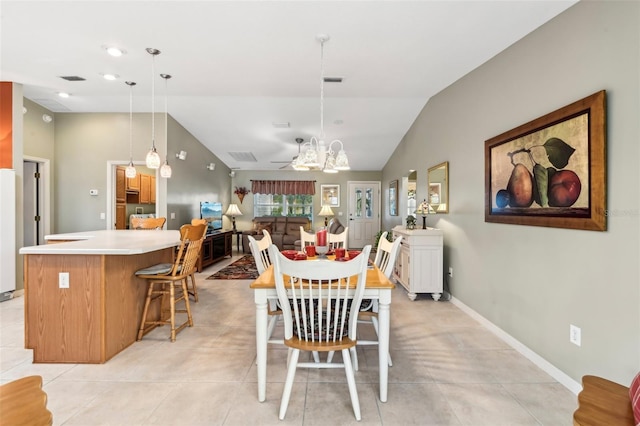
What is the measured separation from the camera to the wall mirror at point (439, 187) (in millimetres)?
3932

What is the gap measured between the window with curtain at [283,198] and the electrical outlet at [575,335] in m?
7.23

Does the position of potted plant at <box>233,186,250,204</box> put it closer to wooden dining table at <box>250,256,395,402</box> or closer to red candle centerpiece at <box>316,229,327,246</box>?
red candle centerpiece at <box>316,229,327,246</box>

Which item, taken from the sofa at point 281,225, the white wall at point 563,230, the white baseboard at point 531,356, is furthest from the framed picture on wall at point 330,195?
the white baseboard at point 531,356

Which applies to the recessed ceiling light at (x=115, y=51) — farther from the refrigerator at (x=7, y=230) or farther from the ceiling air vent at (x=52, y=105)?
the ceiling air vent at (x=52, y=105)

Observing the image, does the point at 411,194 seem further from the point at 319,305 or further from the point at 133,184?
the point at 133,184

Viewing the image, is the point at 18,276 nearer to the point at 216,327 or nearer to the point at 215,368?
the point at 216,327

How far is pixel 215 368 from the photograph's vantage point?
7.30ft

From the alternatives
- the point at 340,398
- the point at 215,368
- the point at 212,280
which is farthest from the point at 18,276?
the point at 340,398

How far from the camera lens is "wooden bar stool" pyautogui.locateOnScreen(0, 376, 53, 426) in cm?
95

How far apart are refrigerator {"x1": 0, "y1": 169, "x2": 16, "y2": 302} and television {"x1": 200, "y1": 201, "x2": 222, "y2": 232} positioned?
2.89 metres

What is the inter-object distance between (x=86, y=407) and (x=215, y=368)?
2.50 ft

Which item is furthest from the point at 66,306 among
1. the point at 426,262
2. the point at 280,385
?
the point at 426,262

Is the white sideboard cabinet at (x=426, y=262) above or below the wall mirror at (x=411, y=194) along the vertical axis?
below

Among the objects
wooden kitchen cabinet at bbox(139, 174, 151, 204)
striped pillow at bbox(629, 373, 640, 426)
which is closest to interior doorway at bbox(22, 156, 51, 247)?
wooden kitchen cabinet at bbox(139, 174, 151, 204)
